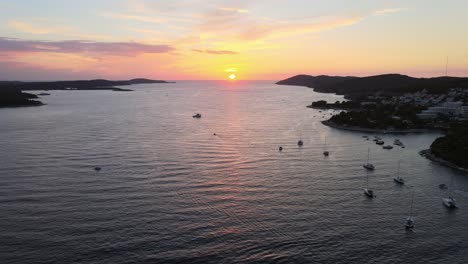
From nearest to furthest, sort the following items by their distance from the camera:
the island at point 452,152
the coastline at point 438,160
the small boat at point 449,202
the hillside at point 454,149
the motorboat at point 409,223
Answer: the motorboat at point 409,223 → the small boat at point 449,202 → the coastline at point 438,160 → the island at point 452,152 → the hillside at point 454,149

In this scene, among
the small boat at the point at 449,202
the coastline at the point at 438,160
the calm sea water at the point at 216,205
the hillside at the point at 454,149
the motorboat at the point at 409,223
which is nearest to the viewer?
the calm sea water at the point at 216,205

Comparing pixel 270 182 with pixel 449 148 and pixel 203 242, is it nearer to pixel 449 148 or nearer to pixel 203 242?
pixel 203 242

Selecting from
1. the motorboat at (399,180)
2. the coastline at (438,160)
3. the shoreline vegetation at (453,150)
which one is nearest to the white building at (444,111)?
the shoreline vegetation at (453,150)

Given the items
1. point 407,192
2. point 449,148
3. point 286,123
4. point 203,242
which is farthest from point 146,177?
point 286,123

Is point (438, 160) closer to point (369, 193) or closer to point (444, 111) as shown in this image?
point (369, 193)

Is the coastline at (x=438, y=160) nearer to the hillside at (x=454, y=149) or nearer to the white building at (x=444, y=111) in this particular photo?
the hillside at (x=454, y=149)

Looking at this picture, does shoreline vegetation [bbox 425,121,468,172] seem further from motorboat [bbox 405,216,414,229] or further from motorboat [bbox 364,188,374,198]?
motorboat [bbox 405,216,414,229]

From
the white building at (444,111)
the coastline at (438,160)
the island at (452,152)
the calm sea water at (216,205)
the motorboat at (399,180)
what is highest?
the white building at (444,111)

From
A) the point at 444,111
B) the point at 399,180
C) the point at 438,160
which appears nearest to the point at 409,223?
the point at 399,180

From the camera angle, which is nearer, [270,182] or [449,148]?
[270,182]
